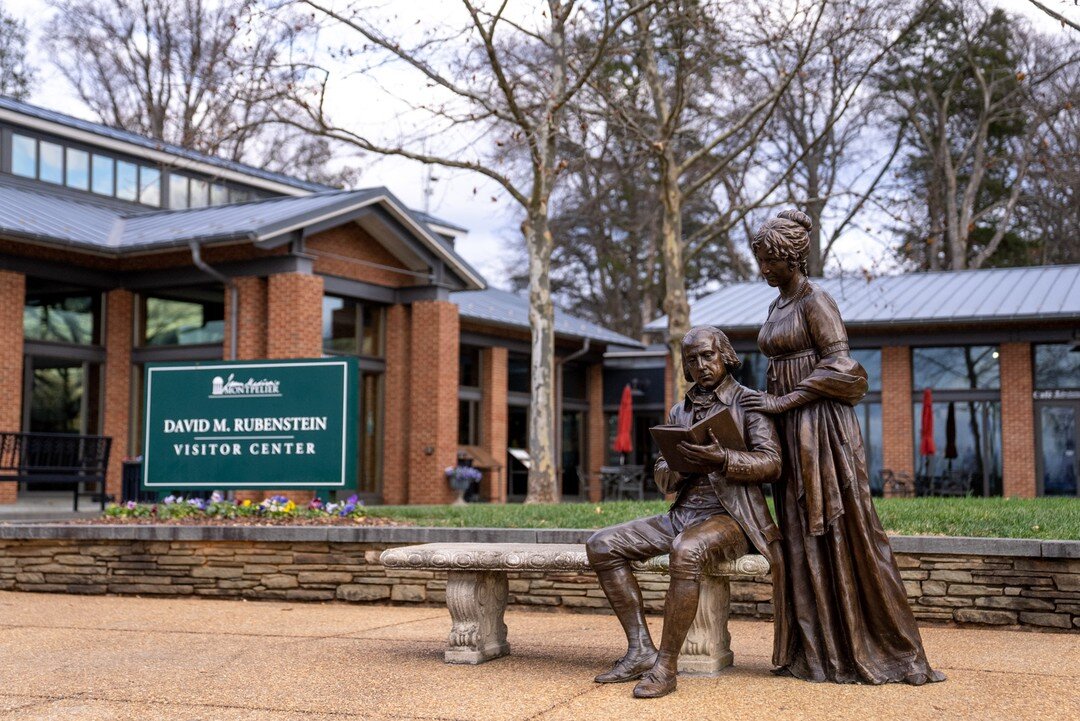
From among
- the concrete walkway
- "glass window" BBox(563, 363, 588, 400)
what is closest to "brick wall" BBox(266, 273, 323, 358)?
the concrete walkway

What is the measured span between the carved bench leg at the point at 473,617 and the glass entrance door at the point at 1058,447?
19.9 metres

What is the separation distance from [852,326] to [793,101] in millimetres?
9261

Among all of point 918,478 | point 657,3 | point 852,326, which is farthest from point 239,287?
point 918,478

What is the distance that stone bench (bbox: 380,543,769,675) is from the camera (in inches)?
244

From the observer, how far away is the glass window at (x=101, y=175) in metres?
24.5

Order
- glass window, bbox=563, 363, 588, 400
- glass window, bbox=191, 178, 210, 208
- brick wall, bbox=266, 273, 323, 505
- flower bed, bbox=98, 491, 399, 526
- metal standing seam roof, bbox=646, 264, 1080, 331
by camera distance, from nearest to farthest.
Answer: flower bed, bbox=98, 491, 399, 526, brick wall, bbox=266, 273, 323, 505, metal standing seam roof, bbox=646, 264, 1080, 331, glass window, bbox=191, 178, 210, 208, glass window, bbox=563, 363, 588, 400

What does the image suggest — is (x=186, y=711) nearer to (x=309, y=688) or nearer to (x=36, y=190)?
(x=309, y=688)

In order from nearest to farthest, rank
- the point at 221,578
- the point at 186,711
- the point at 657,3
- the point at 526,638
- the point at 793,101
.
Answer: the point at 186,711 < the point at 526,638 < the point at 221,578 < the point at 657,3 < the point at 793,101

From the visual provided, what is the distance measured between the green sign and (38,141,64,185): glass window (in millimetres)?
11782

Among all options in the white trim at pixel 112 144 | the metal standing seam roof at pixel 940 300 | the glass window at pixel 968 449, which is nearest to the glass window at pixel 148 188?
the white trim at pixel 112 144

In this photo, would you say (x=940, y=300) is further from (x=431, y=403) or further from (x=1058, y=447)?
(x=431, y=403)

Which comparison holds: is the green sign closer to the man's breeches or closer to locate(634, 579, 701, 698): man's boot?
the man's breeches

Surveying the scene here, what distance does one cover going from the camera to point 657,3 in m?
15.9

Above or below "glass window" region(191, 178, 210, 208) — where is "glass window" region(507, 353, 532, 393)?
below
